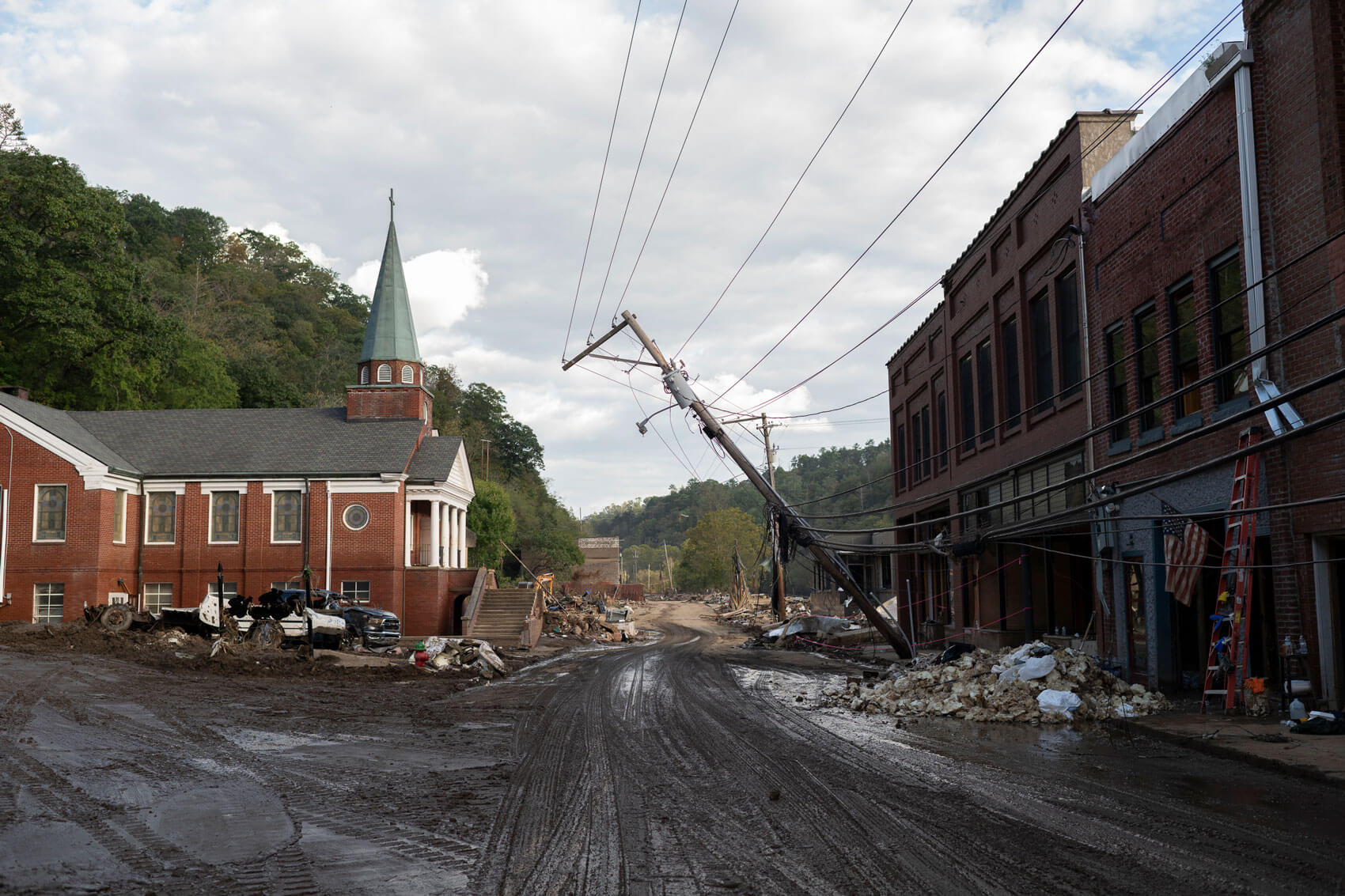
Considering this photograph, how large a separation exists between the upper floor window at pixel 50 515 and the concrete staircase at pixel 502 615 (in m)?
15.3

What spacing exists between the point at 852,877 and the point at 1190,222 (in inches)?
499

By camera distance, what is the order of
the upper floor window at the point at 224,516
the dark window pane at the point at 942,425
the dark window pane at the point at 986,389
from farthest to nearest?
the upper floor window at the point at 224,516, the dark window pane at the point at 942,425, the dark window pane at the point at 986,389

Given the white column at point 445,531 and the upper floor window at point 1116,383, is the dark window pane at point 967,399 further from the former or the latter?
the white column at point 445,531

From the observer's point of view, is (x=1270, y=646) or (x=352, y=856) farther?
(x=1270, y=646)

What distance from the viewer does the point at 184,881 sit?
6148mm

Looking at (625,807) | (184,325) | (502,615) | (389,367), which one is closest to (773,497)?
(625,807)

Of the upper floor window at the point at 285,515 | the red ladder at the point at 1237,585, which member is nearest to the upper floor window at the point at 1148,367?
the red ladder at the point at 1237,585

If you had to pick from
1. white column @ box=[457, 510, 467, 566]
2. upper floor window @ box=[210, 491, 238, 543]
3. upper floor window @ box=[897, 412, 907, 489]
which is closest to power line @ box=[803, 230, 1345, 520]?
upper floor window @ box=[897, 412, 907, 489]

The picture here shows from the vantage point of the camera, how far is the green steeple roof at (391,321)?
4350cm

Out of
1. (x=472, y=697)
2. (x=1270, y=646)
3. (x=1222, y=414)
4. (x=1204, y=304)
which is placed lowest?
(x=472, y=697)

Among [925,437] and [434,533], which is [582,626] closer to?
[434,533]

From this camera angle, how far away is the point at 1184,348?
15.4 meters

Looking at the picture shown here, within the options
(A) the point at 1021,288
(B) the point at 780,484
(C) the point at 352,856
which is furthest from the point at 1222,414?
(B) the point at 780,484

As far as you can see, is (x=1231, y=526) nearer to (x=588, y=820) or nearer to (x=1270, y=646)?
(x=1270, y=646)
